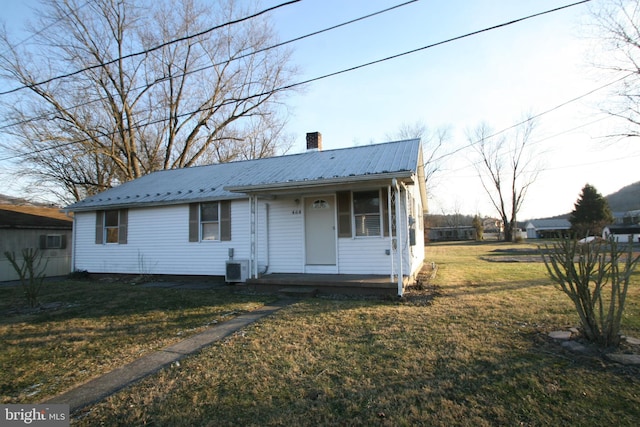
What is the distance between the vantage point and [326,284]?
25.4ft

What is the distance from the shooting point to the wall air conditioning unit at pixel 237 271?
30.2ft

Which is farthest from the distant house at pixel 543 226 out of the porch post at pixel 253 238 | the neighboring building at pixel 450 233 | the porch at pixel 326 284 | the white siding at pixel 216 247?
the porch post at pixel 253 238

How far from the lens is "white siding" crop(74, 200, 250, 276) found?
1012cm

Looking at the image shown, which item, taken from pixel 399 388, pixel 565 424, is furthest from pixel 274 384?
pixel 565 424

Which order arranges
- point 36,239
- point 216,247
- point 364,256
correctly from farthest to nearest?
1. point 36,239
2. point 216,247
3. point 364,256

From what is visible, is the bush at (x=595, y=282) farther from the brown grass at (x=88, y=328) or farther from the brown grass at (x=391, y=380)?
the brown grass at (x=88, y=328)

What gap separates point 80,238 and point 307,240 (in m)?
9.47

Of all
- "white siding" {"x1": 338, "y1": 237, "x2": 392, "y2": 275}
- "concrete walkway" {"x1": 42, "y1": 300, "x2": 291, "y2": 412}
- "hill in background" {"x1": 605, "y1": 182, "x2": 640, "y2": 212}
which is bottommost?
"concrete walkway" {"x1": 42, "y1": 300, "x2": 291, "y2": 412}

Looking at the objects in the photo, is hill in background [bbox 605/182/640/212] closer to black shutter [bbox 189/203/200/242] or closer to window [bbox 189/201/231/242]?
window [bbox 189/201/231/242]

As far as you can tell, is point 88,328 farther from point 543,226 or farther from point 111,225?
point 543,226

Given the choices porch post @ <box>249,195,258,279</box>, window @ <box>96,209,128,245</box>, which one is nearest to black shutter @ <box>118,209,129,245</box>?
window @ <box>96,209,128,245</box>

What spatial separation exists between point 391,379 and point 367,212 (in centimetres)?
541

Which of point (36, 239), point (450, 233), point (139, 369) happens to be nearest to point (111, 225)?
point (36, 239)

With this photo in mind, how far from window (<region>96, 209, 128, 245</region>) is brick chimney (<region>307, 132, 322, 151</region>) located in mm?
7066
